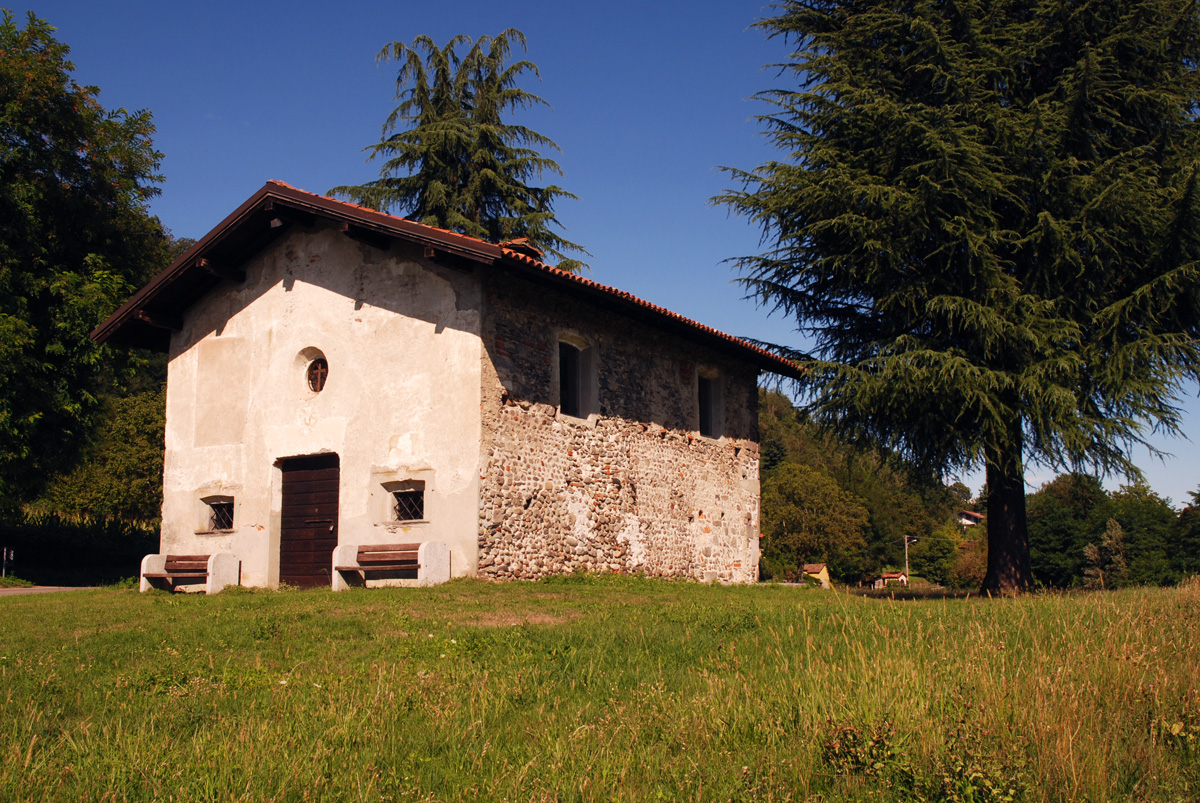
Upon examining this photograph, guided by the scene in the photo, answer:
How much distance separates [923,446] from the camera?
14547mm

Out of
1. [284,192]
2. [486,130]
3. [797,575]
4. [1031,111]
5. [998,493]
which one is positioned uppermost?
[486,130]

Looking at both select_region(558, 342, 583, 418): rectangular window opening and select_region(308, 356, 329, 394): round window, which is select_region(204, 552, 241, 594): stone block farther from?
select_region(558, 342, 583, 418): rectangular window opening

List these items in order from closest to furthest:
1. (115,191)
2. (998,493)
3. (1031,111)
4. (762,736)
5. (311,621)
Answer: (762,736) → (311,621) → (1031,111) → (998,493) → (115,191)

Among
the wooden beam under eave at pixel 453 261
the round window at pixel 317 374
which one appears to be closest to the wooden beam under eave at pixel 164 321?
the round window at pixel 317 374

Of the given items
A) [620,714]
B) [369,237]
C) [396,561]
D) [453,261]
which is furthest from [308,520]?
[620,714]

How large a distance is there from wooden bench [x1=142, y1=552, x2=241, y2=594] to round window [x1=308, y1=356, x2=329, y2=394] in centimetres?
312

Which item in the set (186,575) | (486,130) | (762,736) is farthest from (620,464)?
(486,130)

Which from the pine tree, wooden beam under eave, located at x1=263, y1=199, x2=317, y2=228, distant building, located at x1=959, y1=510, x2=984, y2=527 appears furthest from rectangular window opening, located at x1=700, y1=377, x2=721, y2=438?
distant building, located at x1=959, y1=510, x2=984, y2=527

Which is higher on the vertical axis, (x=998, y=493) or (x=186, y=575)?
(x=998, y=493)

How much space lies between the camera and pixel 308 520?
14414 mm

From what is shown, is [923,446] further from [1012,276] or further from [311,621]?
[311,621]

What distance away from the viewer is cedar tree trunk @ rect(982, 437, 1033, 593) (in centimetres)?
1445

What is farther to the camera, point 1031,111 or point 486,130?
point 486,130

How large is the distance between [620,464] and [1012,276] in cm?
726
